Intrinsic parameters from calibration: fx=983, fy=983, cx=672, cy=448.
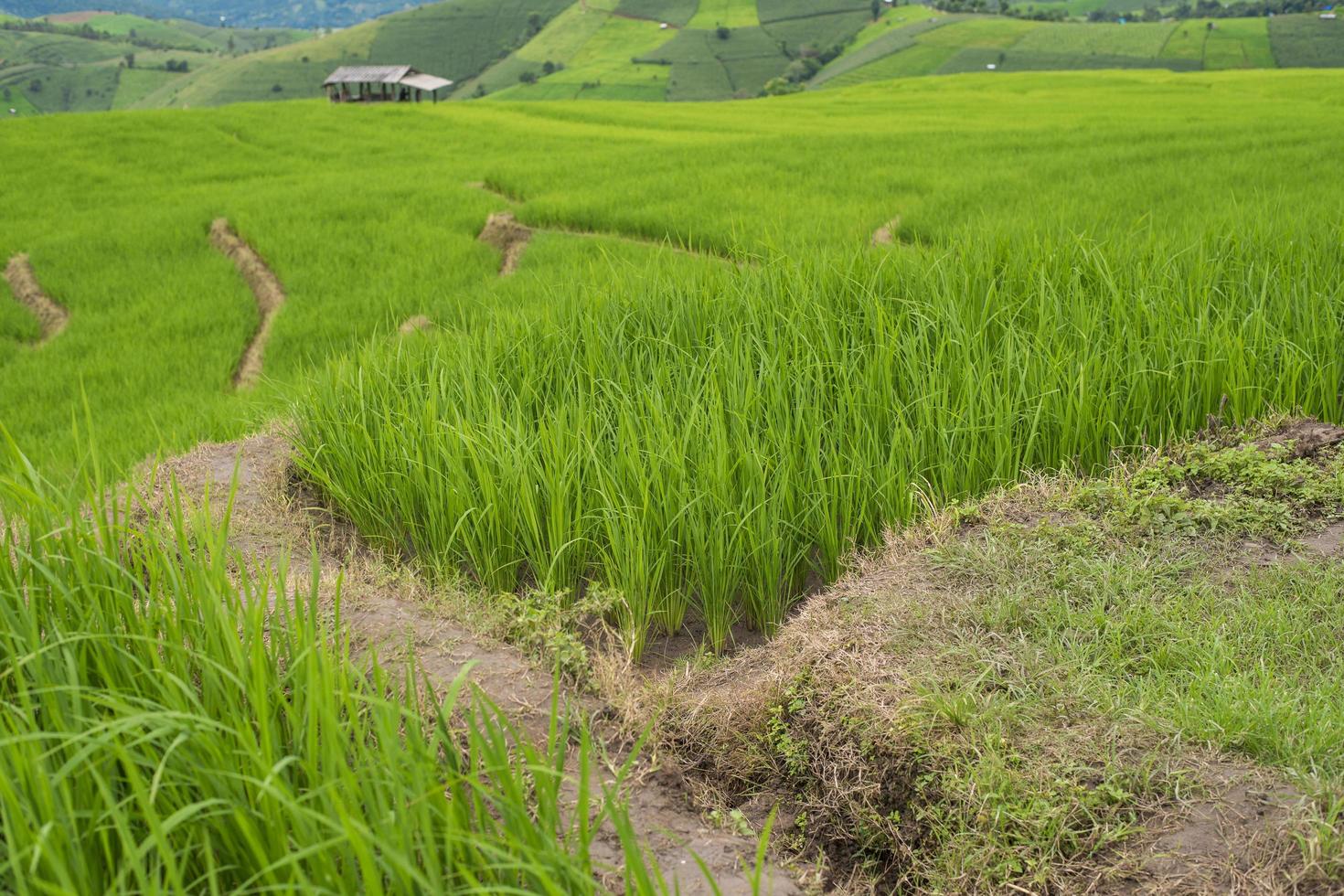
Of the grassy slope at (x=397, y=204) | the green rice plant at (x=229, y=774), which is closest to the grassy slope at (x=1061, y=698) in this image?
the green rice plant at (x=229, y=774)

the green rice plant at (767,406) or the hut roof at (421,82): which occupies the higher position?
the hut roof at (421,82)

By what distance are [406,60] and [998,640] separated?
147 metres

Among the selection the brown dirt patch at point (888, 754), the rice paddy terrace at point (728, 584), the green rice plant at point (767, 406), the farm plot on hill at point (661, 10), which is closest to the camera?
the rice paddy terrace at point (728, 584)

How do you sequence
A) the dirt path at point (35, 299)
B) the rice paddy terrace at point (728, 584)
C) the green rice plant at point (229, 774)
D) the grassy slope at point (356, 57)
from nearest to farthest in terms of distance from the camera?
the green rice plant at point (229, 774) < the rice paddy terrace at point (728, 584) < the dirt path at point (35, 299) < the grassy slope at point (356, 57)

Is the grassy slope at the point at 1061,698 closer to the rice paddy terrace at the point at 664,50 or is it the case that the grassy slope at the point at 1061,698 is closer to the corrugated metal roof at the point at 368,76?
the corrugated metal roof at the point at 368,76

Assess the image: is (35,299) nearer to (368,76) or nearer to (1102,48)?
(368,76)

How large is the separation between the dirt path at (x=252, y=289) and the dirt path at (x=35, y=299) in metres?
1.50

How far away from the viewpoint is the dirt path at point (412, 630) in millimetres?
2055

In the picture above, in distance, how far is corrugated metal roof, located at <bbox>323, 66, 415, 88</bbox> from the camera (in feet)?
119

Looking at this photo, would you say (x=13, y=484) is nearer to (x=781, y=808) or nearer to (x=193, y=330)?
(x=781, y=808)

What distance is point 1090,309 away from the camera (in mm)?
4293

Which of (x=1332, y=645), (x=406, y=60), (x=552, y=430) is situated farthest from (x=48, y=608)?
(x=406, y=60)

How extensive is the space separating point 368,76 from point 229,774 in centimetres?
4082

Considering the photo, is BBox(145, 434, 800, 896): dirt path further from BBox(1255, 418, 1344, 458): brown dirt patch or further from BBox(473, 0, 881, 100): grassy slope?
BBox(473, 0, 881, 100): grassy slope
